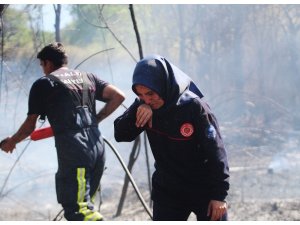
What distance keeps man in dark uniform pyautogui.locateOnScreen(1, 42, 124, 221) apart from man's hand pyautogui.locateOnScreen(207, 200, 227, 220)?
1247mm

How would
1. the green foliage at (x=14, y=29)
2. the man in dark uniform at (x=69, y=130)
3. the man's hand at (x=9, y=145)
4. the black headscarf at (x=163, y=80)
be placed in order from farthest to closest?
the green foliage at (x=14, y=29) < the man's hand at (x=9, y=145) < the man in dark uniform at (x=69, y=130) < the black headscarf at (x=163, y=80)

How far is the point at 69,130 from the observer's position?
3.95 m

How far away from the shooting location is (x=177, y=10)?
51.9 feet

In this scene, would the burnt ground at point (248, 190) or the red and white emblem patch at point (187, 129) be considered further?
the burnt ground at point (248, 190)

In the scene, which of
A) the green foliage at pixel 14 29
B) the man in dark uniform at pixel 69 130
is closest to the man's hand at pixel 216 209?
the man in dark uniform at pixel 69 130

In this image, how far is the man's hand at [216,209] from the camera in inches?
111

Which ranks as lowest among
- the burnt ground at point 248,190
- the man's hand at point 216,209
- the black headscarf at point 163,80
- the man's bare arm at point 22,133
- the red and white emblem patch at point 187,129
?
the burnt ground at point 248,190

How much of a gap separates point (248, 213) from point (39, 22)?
3321 millimetres

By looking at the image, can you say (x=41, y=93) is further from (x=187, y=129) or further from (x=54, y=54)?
(x=187, y=129)

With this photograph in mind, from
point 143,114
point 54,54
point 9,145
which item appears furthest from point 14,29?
point 143,114

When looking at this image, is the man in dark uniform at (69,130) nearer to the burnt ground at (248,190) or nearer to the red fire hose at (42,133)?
the red fire hose at (42,133)

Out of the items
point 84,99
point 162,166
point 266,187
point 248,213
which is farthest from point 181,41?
point 162,166

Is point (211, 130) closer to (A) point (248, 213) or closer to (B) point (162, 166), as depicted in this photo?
(B) point (162, 166)

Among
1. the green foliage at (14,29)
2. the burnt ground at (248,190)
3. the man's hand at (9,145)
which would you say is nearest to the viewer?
the man's hand at (9,145)
